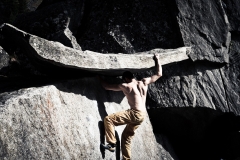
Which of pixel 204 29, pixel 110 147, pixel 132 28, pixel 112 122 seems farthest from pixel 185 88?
pixel 110 147

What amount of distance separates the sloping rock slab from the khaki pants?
1.07 meters

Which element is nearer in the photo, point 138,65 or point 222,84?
point 138,65

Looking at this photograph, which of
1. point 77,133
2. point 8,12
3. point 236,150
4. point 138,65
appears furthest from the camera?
point 8,12

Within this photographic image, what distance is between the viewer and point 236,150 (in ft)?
39.3

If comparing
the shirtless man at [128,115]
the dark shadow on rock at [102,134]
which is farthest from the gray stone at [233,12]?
the dark shadow on rock at [102,134]

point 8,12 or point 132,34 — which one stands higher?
point 8,12

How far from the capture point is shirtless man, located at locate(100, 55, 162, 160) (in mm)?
7953

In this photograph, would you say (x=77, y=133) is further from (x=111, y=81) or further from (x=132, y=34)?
(x=132, y=34)

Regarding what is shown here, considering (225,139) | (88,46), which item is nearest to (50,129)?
(88,46)

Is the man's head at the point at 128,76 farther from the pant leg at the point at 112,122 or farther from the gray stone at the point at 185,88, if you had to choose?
the gray stone at the point at 185,88

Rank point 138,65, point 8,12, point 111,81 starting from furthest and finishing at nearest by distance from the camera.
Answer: point 8,12 < point 111,81 < point 138,65

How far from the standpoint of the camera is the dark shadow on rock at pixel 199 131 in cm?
1139

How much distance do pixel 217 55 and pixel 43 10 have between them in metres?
5.59

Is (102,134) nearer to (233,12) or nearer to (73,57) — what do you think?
(73,57)
